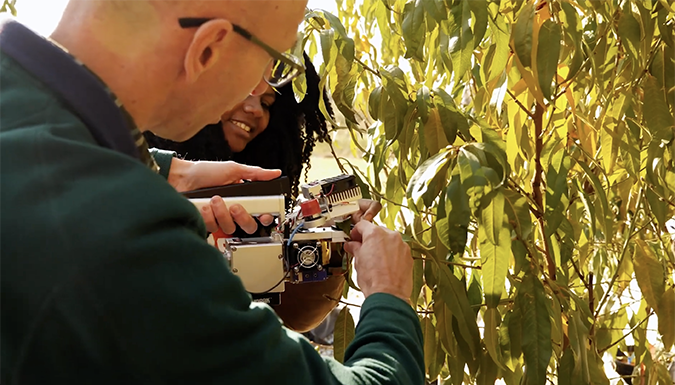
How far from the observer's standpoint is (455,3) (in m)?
0.78

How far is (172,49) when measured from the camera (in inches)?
22.0

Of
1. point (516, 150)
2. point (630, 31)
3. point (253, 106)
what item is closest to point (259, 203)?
point (516, 150)

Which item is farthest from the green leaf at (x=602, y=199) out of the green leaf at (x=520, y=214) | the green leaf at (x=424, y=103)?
the green leaf at (x=424, y=103)

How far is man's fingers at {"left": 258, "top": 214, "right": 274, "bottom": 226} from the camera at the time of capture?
0.90 metres

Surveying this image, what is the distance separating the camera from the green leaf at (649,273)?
3.14ft

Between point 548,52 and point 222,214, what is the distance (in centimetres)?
43

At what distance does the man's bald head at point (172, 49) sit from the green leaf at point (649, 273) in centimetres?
61

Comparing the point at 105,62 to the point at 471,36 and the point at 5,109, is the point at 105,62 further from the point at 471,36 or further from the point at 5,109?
the point at 471,36

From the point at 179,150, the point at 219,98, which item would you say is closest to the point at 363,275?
the point at 219,98

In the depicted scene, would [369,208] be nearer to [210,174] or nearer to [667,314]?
[210,174]

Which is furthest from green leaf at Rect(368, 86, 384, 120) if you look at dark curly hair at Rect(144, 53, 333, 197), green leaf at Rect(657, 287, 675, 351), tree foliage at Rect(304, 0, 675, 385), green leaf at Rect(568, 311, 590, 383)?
dark curly hair at Rect(144, 53, 333, 197)

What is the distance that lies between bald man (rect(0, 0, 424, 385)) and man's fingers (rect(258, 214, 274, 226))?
30 centimetres

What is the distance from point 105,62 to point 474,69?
0.58 meters

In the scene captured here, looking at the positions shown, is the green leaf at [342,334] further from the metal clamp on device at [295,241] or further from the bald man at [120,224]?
the bald man at [120,224]
